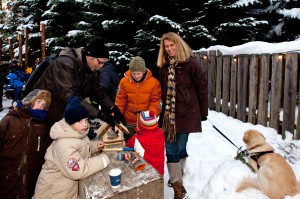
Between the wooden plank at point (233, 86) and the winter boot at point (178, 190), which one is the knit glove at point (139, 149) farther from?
the wooden plank at point (233, 86)

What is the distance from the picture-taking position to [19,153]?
112 inches

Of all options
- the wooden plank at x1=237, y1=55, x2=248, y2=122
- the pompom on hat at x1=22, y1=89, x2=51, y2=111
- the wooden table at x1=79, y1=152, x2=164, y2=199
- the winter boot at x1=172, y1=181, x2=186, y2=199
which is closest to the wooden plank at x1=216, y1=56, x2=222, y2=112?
the wooden plank at x1=237, y1=55, x2=248, y2=122

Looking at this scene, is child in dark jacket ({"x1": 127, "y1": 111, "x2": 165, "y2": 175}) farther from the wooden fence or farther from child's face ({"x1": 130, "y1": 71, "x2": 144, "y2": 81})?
the wooden fence

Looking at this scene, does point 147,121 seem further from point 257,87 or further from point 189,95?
point 257,87

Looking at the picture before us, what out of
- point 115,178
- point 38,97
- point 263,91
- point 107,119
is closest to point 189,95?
point 107,119

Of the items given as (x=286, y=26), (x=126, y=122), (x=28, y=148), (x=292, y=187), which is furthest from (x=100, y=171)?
(x=286, y=26)

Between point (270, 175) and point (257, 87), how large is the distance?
3.25 metres

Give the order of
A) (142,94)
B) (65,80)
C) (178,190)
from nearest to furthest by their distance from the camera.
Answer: (65,80)
(178,190)
(142,94)

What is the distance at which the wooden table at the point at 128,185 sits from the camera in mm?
2232

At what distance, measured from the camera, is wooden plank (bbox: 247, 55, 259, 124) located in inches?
234

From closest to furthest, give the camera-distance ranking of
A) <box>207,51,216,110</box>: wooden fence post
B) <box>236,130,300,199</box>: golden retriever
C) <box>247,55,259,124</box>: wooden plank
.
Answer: <box>236,130,300,199</box>: golden retriever < <box>247,55,259,124</box>: wooden plank < <box>207,51,216,110</box>: wooden fence post

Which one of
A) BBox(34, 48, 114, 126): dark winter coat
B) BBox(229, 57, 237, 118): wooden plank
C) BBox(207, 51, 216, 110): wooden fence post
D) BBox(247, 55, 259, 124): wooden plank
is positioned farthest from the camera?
Answer: BBox(207, 51, 216, 110): wooden fence post

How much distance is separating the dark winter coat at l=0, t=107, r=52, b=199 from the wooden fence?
486 centimetres

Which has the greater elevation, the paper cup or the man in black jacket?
the man in black jacket
